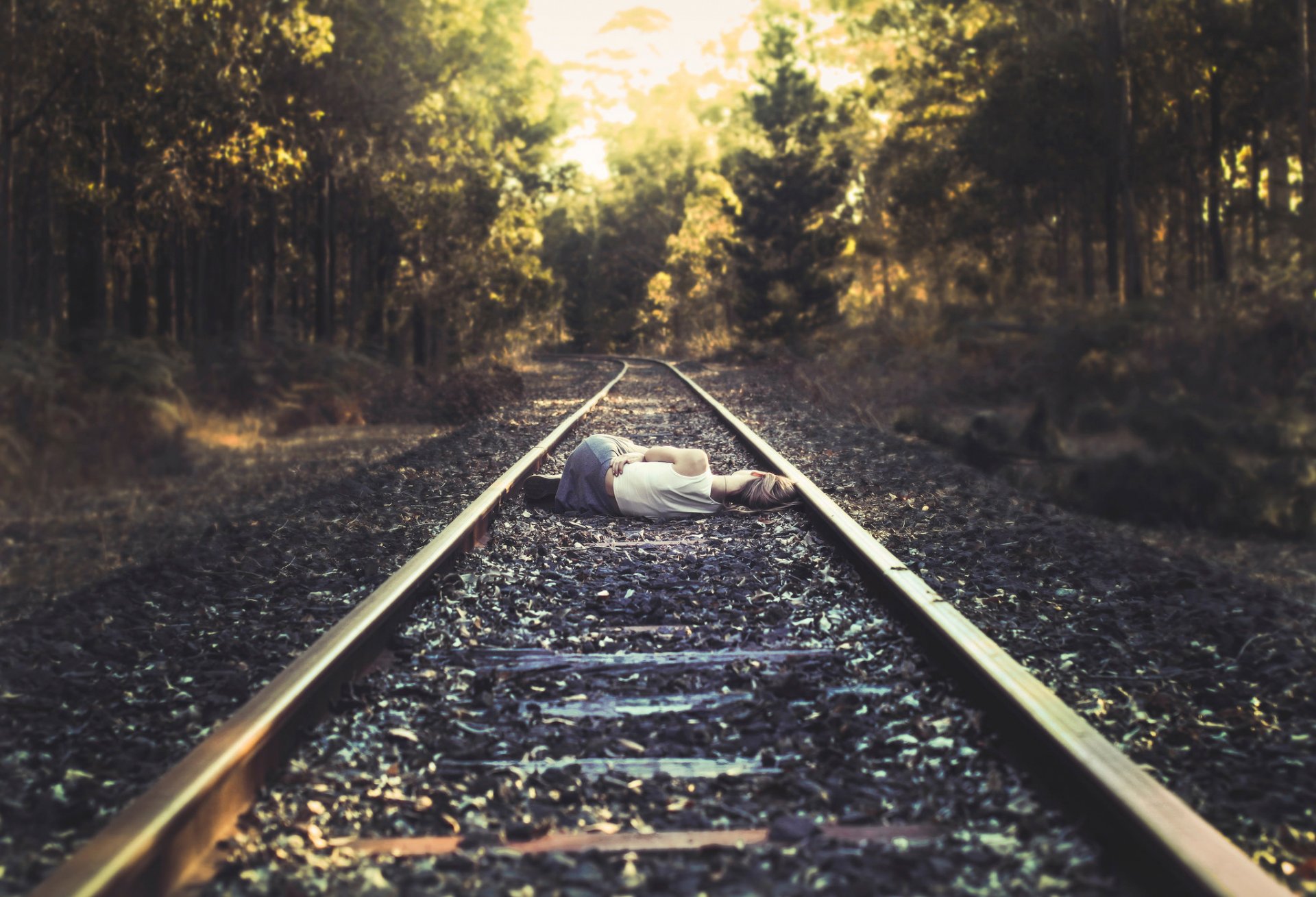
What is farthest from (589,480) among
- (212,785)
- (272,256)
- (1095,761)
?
(272,256)

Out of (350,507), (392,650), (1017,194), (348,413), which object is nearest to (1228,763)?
(392,650)

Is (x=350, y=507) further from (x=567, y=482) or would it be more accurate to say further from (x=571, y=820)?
(x=571, y=820)

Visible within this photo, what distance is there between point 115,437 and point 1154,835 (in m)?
9.78

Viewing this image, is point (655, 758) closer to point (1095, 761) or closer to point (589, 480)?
point (1095, 761)

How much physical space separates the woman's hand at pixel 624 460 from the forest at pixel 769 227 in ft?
10.8

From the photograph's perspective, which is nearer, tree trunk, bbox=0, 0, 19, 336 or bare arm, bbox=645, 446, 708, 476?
bare arm, bbox=645, 446, 708, 476

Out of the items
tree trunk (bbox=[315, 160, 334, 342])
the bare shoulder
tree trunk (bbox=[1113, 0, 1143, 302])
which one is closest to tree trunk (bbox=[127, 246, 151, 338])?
tree trunk (bbox=[315, 160, 334, 342])

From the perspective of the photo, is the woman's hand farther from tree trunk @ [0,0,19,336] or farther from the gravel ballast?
tree trunk @ [0,0,19,336]

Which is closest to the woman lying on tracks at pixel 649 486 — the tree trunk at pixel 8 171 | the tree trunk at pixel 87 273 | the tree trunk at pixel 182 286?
the tree trunk at pixel 8 171

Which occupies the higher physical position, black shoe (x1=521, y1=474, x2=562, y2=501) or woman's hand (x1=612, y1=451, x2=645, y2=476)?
woman's hand (x1=612, y1=451, x2=645, y2=476)

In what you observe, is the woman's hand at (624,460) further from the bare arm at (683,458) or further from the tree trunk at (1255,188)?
the tree trunk at (1255,188)

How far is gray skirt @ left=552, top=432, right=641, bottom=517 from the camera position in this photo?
20.3 feet

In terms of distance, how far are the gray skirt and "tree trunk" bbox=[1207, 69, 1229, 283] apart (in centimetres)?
1943

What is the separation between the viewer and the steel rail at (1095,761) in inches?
73.2
